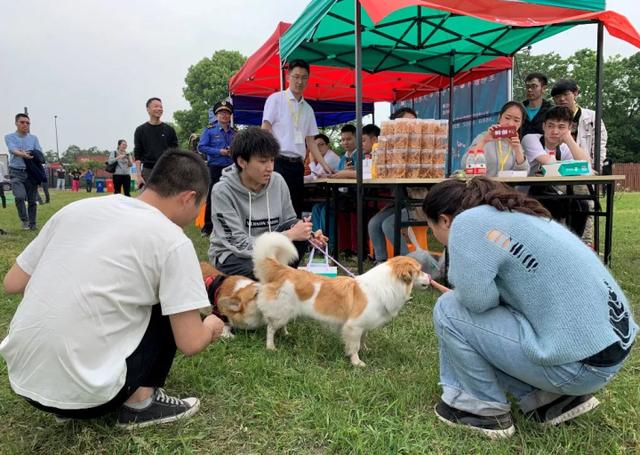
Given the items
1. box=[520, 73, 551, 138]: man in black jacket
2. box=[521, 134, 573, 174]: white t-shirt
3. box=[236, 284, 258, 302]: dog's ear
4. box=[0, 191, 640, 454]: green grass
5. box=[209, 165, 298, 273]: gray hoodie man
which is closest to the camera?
box=[0, 191, 640, 454]: green grass

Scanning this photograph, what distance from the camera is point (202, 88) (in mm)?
41438

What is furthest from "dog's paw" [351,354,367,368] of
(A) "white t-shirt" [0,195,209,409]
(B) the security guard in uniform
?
(B) the security guard in uniform

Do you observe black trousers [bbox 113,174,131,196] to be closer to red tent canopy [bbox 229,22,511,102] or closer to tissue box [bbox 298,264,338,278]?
red tent canopy [bbox 229,22,511,102]

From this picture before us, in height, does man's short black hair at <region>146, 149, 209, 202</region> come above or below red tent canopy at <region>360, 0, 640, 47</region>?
below

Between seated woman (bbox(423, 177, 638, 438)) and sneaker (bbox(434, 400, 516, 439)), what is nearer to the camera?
seated woman (bbox(423, 177, 638, 438))

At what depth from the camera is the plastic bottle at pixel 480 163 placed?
12.7 feet

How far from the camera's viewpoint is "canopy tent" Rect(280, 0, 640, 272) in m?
4.08

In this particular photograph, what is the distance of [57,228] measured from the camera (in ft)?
4.88

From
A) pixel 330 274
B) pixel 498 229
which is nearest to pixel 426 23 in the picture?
pixel 330 274

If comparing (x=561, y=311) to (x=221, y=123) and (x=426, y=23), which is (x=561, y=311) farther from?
(x=221, y=123)

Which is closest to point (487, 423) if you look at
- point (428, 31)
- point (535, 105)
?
point (535, 105)

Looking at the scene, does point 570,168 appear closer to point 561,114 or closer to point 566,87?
point 561,114

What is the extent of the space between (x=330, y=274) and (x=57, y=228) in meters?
2.03

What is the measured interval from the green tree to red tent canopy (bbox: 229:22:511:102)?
3162cm
